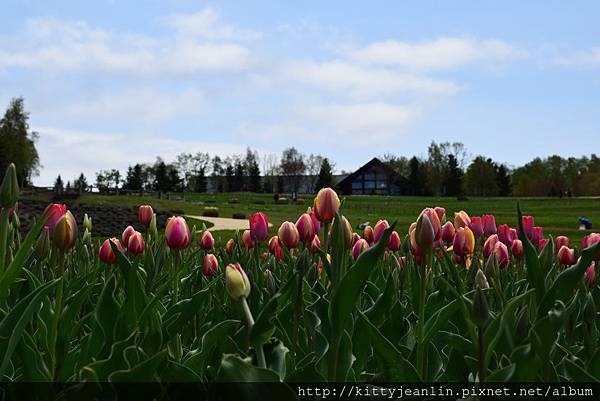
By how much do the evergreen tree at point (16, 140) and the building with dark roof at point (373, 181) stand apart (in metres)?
46.6

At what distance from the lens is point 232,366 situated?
2.74ft

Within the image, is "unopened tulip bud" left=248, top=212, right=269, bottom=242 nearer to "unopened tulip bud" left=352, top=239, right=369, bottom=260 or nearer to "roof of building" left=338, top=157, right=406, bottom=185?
"unopened tulip bud" left=352, top=239, right=369, bottom=260

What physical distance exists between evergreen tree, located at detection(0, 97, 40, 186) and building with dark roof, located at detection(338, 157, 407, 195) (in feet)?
153

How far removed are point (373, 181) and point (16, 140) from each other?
5412 cm

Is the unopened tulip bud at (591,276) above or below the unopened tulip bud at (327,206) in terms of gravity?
below

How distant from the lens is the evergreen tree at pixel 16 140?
62.3m

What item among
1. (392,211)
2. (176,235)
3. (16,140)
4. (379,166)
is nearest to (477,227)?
(176,235)

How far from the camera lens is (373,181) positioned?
297 ft

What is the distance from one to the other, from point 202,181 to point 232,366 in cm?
9171

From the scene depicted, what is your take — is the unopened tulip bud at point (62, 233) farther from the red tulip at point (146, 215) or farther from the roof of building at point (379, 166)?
the roof of building at point (379, 166)

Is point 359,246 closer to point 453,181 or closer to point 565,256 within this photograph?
point 565,256

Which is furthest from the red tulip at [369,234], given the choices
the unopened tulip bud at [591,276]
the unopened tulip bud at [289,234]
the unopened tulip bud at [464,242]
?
the unopened tulip bud at [591,276]

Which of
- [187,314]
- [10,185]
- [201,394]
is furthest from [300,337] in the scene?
[10,185]

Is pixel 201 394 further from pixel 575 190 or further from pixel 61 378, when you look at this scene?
pixel 575 190
